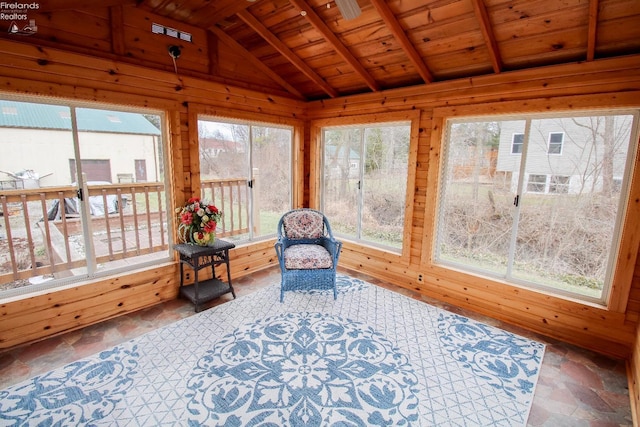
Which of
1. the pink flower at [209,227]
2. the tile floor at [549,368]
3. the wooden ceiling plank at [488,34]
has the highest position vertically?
the wooden ceiling plank at [488,34]

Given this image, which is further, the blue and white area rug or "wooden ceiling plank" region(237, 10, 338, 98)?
"wooden ceiling plank" region(237, 10, 338, 98)

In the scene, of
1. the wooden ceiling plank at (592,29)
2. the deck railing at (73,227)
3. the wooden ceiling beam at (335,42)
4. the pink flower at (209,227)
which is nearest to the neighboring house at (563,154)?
the wooden ceiling plank at (592,29)

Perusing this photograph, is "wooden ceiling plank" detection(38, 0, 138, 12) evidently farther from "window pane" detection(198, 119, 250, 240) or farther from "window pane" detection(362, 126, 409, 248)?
"window pane" detection(362, 126, 409, 248)

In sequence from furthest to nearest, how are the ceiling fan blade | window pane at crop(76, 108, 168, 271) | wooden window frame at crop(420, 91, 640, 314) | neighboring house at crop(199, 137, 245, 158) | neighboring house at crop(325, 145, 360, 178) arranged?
neighboring house at crop(325, 145, 360, 178) < neighboring house at crop(199, 137, 245, 158) < window pane at crop(76, 108, 168, 271) < wooden window frame at crop(420, 91, 640, 314) < the ceiling fan blade

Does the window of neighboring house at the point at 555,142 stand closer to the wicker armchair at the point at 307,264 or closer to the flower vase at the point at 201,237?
the wicker armchair at the point at 307,264

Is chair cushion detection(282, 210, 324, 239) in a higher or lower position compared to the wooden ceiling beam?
lower

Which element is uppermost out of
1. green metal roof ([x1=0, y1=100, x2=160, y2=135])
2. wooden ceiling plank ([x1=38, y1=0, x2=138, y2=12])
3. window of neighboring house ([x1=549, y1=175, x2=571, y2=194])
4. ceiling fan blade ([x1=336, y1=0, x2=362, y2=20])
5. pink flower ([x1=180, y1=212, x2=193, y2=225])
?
wooden ceiling plank ([x1=38, y1=0, x2=138, y2=12])

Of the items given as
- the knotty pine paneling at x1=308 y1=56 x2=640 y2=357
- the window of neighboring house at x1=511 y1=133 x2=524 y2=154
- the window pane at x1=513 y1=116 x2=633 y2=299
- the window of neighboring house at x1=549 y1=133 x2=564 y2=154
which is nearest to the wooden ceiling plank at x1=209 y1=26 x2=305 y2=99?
the knotty pine paneling at x1=308 y1=56 x2=640 y2=357

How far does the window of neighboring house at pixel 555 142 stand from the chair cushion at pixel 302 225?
254cm

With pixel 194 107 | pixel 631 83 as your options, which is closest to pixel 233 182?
pixel 194 107

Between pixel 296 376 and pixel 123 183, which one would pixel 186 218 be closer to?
pixel 123 183

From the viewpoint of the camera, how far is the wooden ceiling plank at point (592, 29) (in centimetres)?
203

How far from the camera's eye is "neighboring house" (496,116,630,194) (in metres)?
2.55

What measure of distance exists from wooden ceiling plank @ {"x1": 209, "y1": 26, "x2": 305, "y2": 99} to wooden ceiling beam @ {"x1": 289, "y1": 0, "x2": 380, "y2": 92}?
46.4 inches
